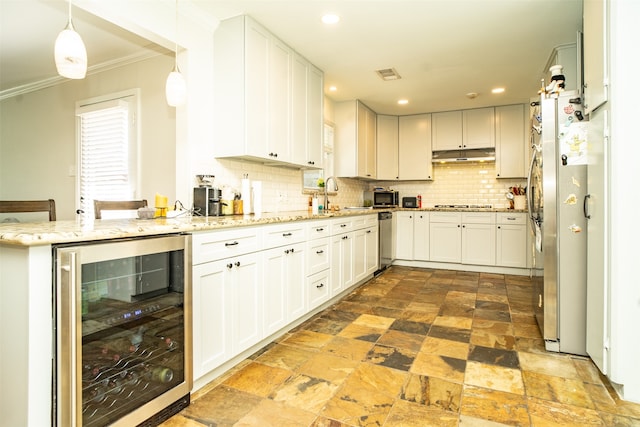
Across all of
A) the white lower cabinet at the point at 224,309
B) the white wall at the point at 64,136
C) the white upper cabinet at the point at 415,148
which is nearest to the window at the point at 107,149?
the white wall at the point at 64,136

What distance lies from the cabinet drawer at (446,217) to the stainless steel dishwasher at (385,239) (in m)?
0.68

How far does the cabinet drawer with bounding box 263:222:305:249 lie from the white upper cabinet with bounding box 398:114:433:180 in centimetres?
353

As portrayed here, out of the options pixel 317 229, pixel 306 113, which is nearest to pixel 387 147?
pixel 306 113

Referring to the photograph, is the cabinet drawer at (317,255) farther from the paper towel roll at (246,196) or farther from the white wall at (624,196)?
the white wall at (624,196)

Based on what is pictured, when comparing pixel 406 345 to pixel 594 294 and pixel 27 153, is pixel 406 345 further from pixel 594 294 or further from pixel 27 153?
pixel 27 153

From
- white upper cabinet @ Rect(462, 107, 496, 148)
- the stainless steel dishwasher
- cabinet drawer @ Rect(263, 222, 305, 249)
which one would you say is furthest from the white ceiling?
the stainless steel dishwasher

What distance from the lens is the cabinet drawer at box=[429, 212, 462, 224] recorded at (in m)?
5.31

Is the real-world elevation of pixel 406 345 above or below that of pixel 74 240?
below

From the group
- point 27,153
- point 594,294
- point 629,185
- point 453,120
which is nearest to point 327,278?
point 594,294

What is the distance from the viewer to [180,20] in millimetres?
2629

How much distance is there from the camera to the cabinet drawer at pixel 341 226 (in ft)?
11.3

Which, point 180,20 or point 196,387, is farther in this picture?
point 180,20

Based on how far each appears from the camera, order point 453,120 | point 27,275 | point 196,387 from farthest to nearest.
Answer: point 453,120 → point 196,387 → point 27,275

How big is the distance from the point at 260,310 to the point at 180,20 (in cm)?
218
